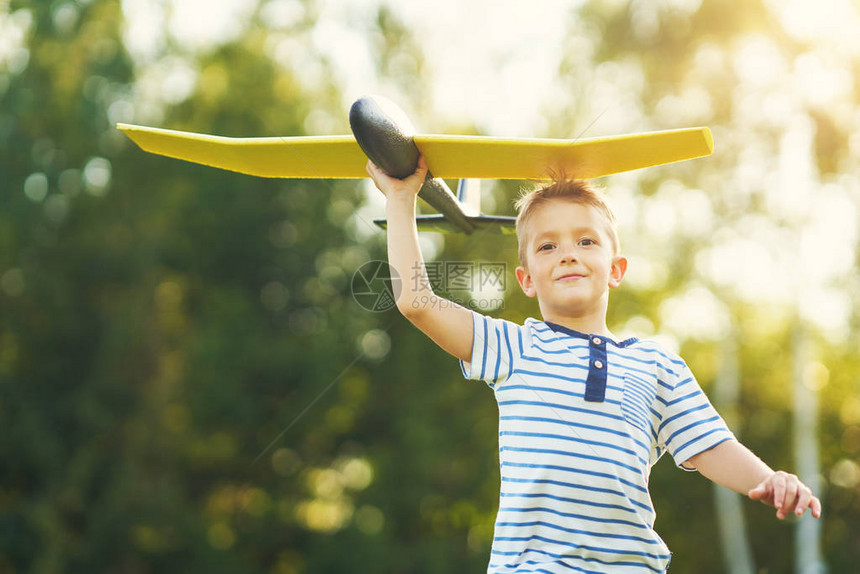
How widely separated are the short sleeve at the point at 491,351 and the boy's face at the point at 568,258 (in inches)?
4.8

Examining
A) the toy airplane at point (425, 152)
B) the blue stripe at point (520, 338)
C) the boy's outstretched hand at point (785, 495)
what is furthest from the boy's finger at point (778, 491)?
the toy airplane at point (425, 152)

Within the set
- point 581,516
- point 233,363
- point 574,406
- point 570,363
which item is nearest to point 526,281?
point 570,363

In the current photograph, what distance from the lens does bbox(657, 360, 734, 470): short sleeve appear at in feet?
6.34

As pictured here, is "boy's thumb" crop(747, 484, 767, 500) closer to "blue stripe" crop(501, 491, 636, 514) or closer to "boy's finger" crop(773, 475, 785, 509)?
"boy's finger" crop(773, 475, 785, 509)

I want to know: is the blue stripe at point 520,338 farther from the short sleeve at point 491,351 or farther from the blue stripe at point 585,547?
the blue stripe at point 585,547

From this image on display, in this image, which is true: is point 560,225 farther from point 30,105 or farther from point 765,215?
point 30,105

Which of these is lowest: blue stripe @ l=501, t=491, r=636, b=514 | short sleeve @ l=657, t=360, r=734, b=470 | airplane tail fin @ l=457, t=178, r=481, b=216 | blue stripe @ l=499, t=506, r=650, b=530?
blue stripe @ l=499, t=506, r=650, b=530

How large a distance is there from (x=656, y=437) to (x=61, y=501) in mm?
12455

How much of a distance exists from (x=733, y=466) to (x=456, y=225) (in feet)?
3.18

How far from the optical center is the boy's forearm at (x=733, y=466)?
186cm

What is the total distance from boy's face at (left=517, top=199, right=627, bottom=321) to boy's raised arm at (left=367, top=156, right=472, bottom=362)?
0.21 m

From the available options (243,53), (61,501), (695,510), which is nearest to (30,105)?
(243,53)

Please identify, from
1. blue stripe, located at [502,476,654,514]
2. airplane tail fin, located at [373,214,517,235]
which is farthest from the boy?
airplane tail fin, located at [373,214,517,235]

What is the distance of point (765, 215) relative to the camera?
36.0ft
